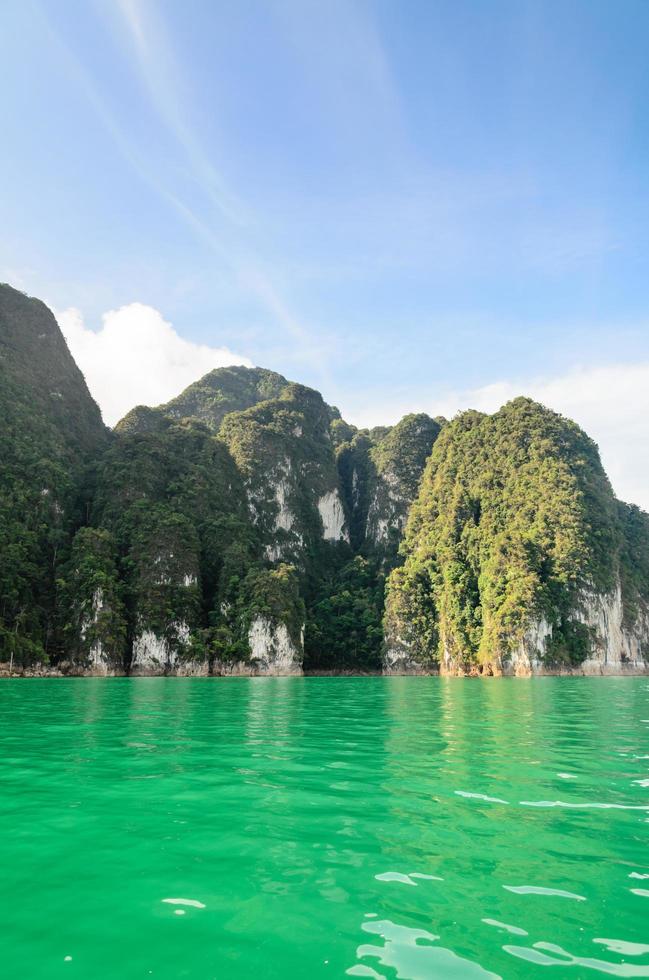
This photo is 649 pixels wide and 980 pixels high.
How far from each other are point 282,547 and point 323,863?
129669 millimetres

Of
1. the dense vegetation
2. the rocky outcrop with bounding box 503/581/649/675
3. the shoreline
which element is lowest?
the shoreline

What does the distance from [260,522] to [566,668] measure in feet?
223

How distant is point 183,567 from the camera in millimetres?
95000

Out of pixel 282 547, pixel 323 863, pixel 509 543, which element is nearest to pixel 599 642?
pixel 509 543

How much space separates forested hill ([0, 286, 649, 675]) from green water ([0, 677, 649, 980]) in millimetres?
68477

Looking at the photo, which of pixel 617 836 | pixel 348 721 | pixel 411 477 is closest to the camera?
pixel 617 836

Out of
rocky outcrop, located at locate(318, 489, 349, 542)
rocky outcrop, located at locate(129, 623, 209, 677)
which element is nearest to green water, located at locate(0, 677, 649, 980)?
rocky outcrop, located at locate(129, 623, 209, 677)

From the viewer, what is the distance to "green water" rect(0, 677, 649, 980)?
164 inches

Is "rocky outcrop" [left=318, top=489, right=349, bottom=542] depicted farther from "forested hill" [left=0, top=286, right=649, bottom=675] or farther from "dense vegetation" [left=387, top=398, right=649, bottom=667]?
"dense vegetation" [left=387, top=398, right=649, bottom=667]

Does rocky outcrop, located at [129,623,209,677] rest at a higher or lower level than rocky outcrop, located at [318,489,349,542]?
lower

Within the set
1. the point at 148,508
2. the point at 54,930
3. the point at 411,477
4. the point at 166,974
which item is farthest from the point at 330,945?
the point at 411,477

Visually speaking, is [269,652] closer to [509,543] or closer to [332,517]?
[509,543]

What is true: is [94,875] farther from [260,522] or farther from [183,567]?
[260,522]

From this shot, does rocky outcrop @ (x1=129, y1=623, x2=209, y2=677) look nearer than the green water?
No
